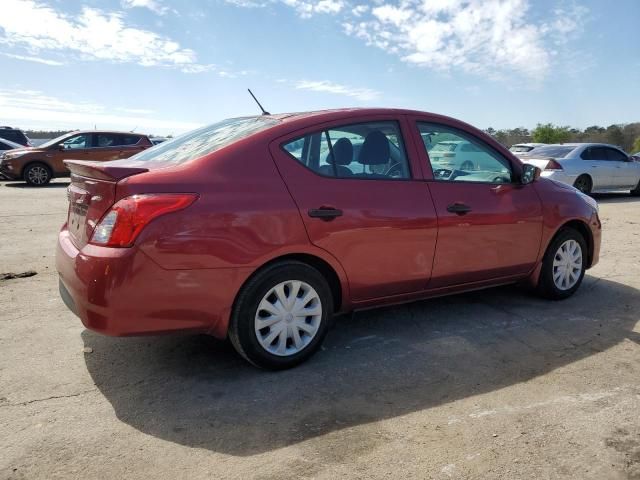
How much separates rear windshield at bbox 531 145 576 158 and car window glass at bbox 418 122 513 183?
9.96 m

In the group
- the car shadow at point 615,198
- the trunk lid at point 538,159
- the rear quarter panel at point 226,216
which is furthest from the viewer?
the car shadow at point 615,198

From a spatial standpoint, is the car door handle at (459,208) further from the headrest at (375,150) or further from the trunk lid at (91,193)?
the trunk lid at (91,193)

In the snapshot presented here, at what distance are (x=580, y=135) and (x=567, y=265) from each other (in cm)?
4923

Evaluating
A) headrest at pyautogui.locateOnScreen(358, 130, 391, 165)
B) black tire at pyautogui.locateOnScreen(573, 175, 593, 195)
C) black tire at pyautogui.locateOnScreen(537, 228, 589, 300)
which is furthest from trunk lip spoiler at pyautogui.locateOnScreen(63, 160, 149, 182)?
black tire at pyautogui.locateOnScreen(573, 175, 593, 195)

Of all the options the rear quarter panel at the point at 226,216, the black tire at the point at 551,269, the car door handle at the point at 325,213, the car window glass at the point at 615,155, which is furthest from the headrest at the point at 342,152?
the car window glass at the point at 615,155

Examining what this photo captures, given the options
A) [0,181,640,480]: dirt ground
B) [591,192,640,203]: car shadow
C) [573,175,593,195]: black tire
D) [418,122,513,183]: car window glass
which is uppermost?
[418,122,513,183]: car window glass

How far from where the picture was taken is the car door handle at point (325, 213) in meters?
3.32

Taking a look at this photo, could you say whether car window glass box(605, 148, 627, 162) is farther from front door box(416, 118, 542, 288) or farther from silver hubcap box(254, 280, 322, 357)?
silver hubcap box(254, 280, 322, 357)

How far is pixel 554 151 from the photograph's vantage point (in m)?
13.6

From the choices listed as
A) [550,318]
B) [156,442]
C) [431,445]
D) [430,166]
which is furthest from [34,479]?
[550,318]

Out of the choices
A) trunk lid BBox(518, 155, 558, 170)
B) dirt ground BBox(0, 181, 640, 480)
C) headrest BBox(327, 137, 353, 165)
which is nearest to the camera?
dirt ground BBox(0, 181, 640, 480)

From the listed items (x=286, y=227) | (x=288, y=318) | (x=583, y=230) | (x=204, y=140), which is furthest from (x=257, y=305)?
(x=583, y=230)

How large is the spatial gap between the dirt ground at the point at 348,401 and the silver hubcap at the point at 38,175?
42.3 ft

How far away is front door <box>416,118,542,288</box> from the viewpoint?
3.97 meters
